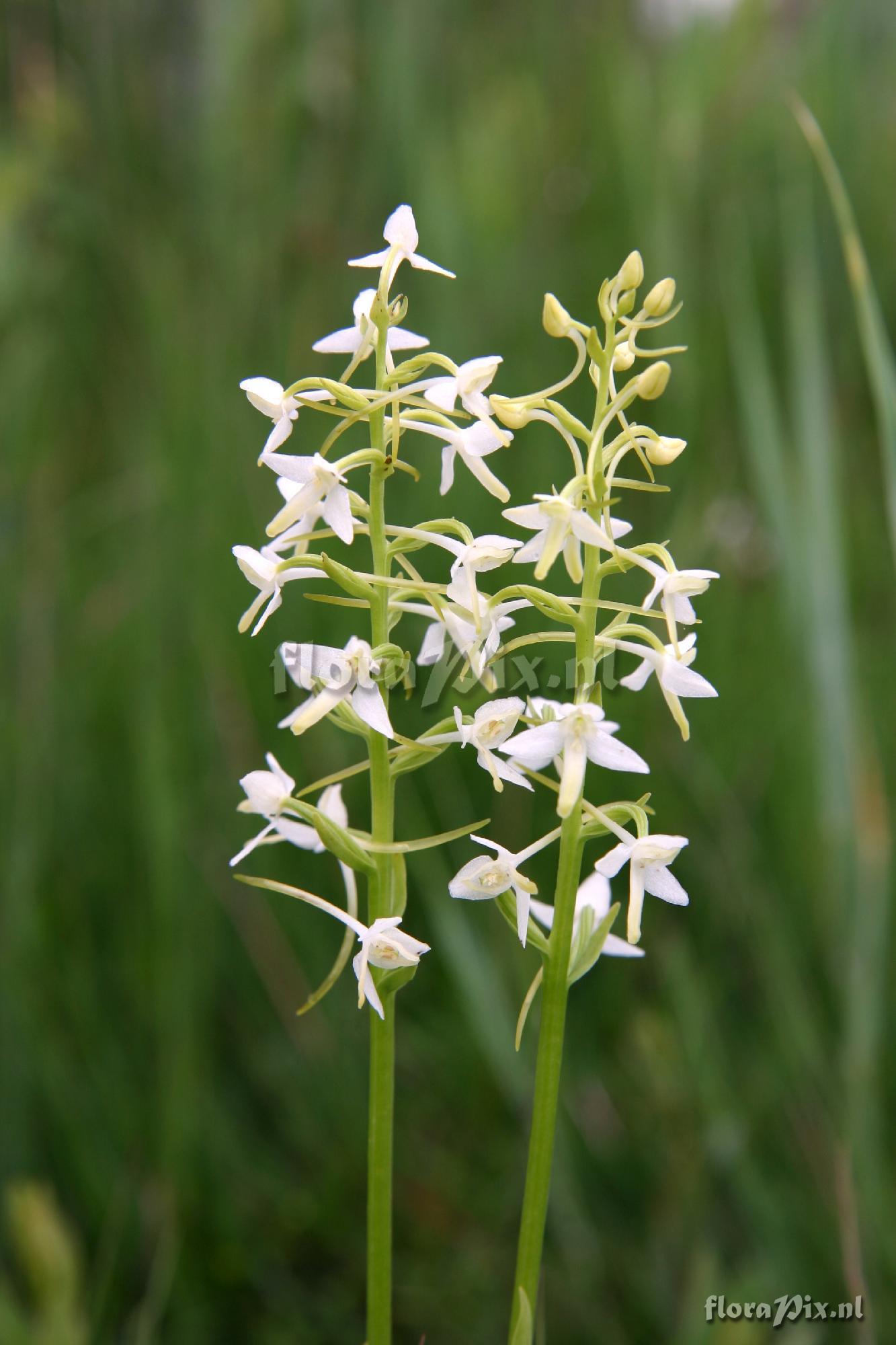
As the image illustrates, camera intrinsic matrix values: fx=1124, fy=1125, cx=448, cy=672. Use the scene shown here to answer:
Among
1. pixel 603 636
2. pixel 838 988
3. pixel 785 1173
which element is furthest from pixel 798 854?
pixel 603 636

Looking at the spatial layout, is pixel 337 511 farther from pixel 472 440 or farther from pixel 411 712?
pixel 411 712

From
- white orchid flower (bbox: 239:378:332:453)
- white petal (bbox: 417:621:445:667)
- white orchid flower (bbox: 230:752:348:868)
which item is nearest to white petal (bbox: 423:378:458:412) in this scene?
white orchid flower (bbox: 239:378:332:453)

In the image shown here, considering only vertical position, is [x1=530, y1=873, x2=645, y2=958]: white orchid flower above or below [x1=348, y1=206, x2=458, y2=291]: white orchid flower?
below

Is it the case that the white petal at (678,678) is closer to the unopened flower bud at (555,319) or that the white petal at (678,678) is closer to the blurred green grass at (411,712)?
the unopened flower bud at (555,319)

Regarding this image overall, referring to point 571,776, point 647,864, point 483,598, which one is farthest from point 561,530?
point 647,864

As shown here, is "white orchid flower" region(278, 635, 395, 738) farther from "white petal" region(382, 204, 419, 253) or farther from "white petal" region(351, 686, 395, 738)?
"white petal" region(382, 204, 419, 253)

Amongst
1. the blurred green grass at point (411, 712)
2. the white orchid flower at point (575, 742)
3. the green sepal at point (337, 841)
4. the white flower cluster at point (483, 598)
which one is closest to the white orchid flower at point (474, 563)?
the white flower cluster at point (483, 598)
